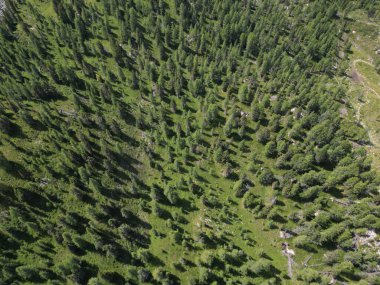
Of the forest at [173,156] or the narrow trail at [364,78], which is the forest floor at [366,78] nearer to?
the narrow trail at [364,78]

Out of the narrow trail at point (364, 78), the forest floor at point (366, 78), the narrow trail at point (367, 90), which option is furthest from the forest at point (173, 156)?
the narrow trail at point (364, 78)

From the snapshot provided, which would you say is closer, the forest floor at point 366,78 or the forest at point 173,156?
the forest at point 173,156

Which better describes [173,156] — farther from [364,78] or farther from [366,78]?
[366,78]

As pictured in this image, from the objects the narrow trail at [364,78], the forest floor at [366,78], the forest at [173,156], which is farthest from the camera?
the narrow trail at [364,78]

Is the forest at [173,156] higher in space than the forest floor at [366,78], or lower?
lower

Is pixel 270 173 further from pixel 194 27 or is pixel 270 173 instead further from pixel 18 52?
pixel 18 52

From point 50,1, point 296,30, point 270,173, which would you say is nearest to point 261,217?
point 270,173

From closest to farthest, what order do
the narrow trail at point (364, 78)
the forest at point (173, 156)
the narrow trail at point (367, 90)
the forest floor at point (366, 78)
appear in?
the forest at point (173, 156)
the narrow trail at point (367, 90)
the forest floor at point (366, 78)
the narrow trail at point (364, 78)

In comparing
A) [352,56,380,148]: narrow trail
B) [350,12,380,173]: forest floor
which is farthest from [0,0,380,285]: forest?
[350,12,380,173]: forest floor
